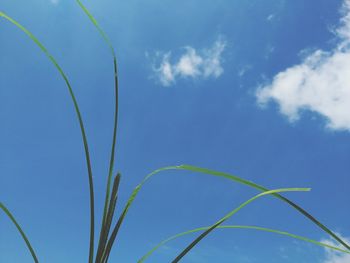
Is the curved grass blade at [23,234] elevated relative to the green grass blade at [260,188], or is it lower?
lower

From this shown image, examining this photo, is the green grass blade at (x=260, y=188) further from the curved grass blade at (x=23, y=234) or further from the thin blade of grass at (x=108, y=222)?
the curved grass blade at (x=23, y=234)

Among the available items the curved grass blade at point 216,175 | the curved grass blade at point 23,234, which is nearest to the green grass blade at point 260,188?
the curved grass blade at point 216,175

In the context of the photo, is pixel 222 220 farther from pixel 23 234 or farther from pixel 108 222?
pixel 23 234

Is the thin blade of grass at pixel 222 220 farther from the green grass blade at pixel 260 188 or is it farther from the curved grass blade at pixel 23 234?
the curved grass blade at pixel 23 234

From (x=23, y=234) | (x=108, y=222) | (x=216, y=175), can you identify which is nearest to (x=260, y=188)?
(x=216, y=175)

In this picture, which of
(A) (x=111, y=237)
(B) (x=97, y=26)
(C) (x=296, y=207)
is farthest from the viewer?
(B) (x=97, y=26)

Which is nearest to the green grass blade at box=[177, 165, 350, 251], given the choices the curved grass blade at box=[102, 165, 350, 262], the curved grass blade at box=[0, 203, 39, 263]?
the curved grass blade at box=[102, 165, 350, 262]

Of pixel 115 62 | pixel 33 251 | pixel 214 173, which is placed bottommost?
pixel 33 251

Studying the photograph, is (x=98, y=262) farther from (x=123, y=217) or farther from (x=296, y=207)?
(x=296, y=207)

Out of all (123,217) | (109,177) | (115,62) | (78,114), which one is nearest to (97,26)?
(115,62)

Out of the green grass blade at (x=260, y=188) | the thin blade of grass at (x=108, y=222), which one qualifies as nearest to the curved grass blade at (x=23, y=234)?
the thin blade of grass at (x=108, y=222)

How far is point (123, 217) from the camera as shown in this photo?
3.42 ft

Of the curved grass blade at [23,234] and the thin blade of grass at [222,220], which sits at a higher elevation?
the thin blade of grass at [222,220]

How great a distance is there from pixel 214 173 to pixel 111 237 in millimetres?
316
